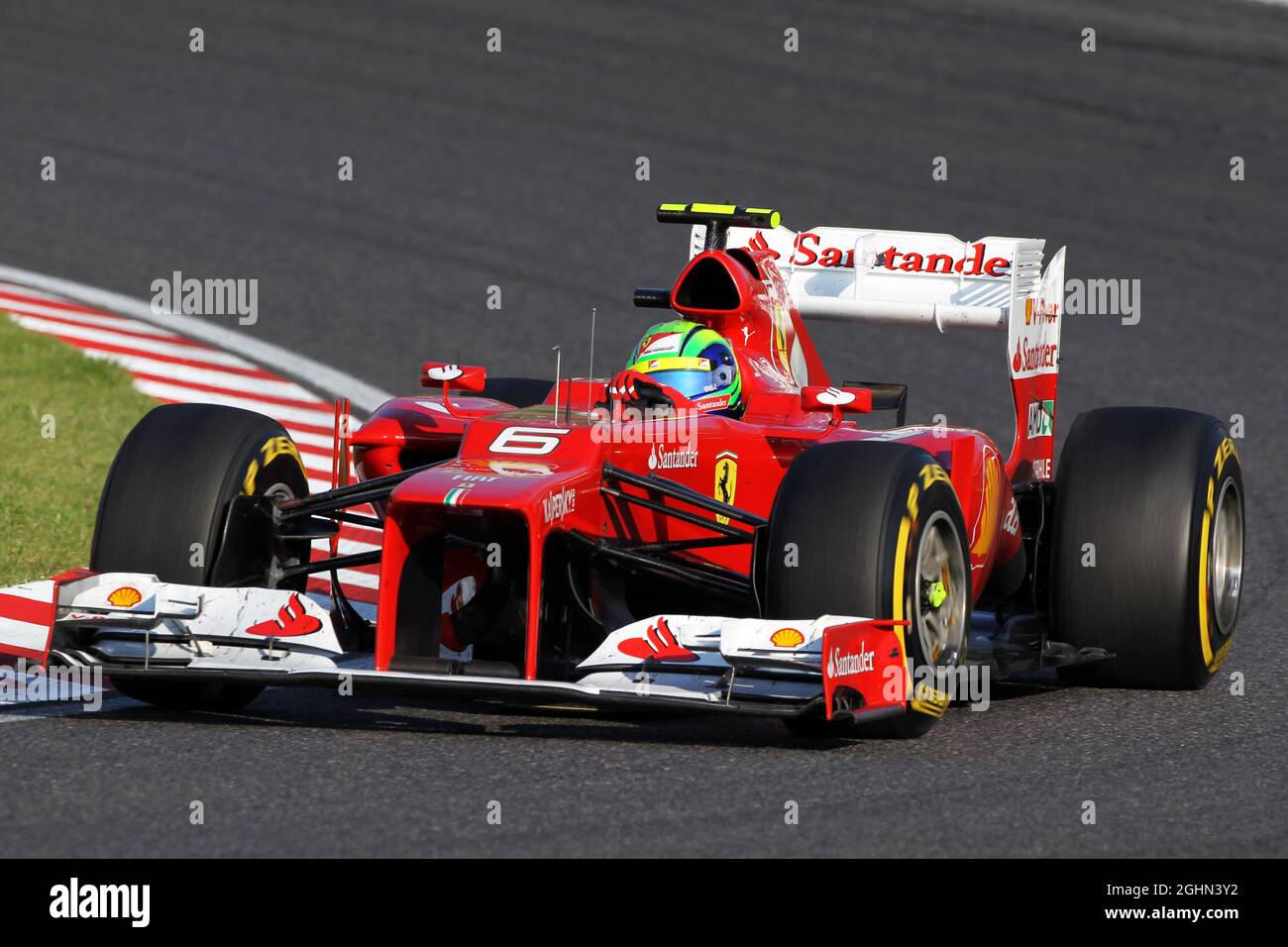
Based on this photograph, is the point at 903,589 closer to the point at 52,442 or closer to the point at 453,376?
the point at 453,376

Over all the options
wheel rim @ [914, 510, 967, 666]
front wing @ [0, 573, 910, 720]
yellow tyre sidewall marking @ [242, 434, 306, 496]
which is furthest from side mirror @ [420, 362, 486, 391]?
wheel rim @ [914, 510, 967, 666]

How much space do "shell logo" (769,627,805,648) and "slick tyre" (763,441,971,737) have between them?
0.19 metres

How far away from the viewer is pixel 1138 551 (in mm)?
7527

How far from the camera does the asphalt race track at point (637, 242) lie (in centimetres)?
584

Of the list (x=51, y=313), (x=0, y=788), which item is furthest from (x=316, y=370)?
(x=0, y=788)

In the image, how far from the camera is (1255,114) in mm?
18453

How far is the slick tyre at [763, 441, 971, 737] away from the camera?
6422 millimetres

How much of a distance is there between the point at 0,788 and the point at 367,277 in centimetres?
935

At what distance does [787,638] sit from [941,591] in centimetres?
75

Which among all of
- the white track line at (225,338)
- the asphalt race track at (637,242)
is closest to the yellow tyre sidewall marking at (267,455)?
the asphalt race track at (637,242)

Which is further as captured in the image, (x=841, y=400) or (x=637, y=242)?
(x=637, y=242)

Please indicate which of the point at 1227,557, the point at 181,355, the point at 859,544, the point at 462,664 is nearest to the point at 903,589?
the point at 859,544

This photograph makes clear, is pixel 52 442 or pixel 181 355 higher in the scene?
pixel 181 355

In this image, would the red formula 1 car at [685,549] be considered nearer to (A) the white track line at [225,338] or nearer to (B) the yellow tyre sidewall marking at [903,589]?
(B) the yellow tyre sidewall marking at [903,589]
